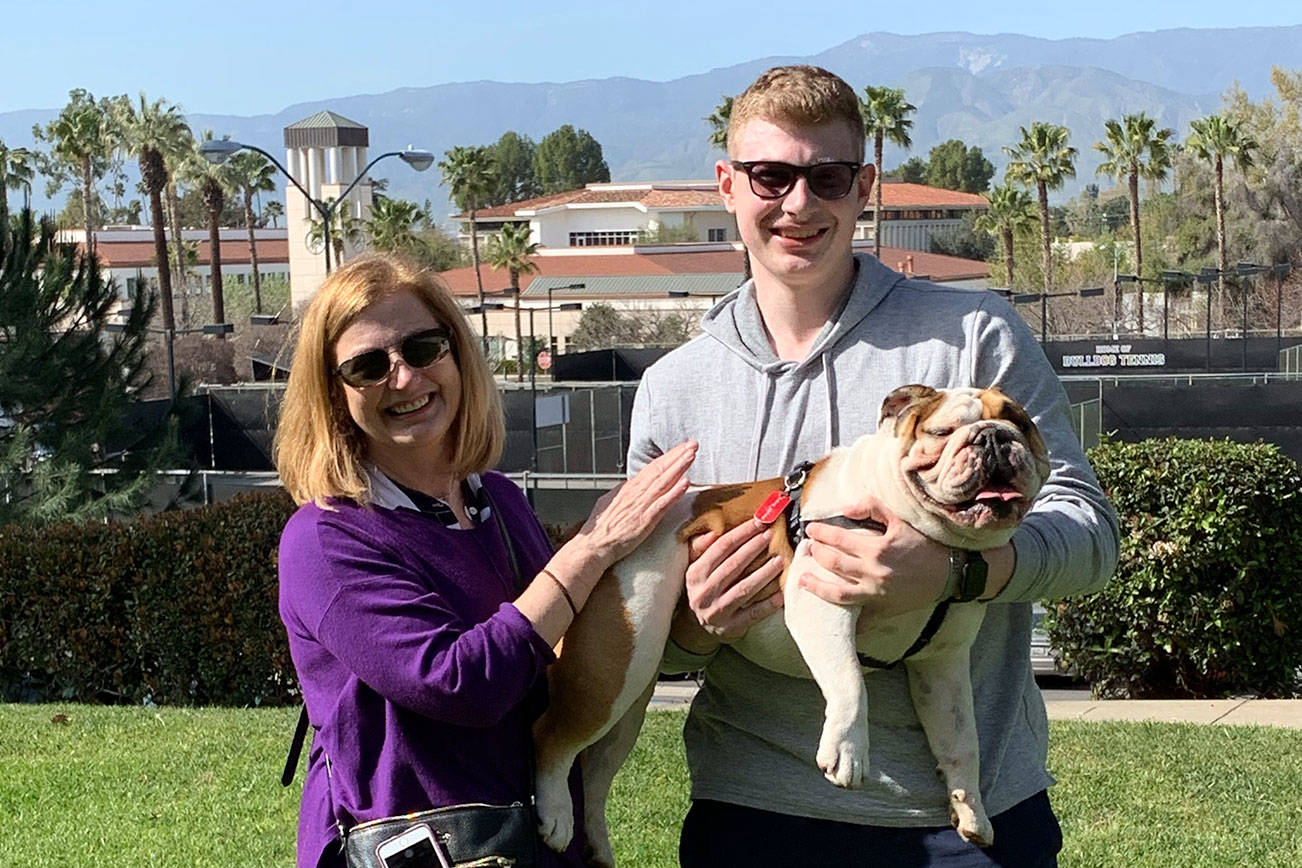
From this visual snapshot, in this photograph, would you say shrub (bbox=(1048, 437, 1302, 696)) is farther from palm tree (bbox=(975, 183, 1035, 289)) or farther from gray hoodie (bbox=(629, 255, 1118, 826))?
palm tree (bbox=(975, 183, 1035, 289))

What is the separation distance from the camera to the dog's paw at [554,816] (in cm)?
272

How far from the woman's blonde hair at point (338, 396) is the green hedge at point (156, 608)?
7.03 m

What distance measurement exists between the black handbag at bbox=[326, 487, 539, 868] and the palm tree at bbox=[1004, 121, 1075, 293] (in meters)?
59.6

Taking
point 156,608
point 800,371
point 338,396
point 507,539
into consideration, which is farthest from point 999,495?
point 156,608

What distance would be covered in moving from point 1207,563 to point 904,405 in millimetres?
7401

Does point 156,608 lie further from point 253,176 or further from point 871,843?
point 253,176

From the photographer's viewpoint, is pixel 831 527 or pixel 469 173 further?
pixel 469 173

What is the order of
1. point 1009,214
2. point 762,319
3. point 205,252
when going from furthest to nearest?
1. point 205,252
2. point 1009,214
3. point 762,319

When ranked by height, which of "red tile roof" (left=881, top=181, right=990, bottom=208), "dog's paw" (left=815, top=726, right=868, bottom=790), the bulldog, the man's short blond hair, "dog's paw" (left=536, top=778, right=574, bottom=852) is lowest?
"dog's paw" (left=536, top=778, right=574, bottom=852)

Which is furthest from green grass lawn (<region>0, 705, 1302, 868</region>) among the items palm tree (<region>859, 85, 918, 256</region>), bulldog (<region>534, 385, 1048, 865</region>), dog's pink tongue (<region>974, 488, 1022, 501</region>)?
palm tree (<region>859, 85, 918, 256</region>)

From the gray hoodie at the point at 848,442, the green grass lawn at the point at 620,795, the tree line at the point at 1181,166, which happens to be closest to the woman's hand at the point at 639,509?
the gray hoodie at the point at 848,442

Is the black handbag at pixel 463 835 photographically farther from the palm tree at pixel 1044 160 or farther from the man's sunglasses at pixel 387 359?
the palm tree at pixel 1044 160

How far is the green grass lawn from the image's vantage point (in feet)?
19.4

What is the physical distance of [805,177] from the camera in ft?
9.18
